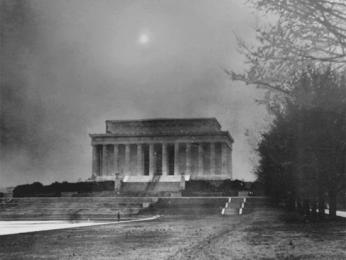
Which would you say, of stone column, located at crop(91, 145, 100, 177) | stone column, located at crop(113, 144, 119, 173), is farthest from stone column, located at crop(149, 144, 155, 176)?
stone column, located at crop(91, 145, 100, 177)

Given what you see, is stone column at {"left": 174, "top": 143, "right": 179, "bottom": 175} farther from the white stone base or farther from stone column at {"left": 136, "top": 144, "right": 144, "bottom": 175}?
stone column at {"left": 136, "top": 144, "right": 144, "bottom": 175}

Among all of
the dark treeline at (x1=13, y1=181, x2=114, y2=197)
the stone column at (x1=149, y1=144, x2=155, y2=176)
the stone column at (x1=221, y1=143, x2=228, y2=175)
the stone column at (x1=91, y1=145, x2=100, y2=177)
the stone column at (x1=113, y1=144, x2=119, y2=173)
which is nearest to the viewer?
the dark treeline at (x1=13, y1=181, x2=114, y2=197)

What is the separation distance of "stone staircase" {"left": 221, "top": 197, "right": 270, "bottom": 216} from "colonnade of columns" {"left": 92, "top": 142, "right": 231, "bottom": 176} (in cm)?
3892

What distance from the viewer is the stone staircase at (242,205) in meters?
54.4

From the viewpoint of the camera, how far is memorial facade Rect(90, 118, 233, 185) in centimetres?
10425

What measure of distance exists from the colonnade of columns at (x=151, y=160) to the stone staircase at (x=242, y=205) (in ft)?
128

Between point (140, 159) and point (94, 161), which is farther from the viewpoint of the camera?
point (94, 161)

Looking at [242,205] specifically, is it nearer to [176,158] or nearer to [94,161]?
[176,158]

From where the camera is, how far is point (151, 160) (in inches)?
4205

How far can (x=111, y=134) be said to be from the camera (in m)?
107

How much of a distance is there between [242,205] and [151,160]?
48908mm

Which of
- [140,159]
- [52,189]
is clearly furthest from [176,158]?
[52,189]

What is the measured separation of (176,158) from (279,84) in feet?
301

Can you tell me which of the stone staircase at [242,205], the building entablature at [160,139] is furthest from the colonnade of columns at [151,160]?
the stone staircase at [242,205]
